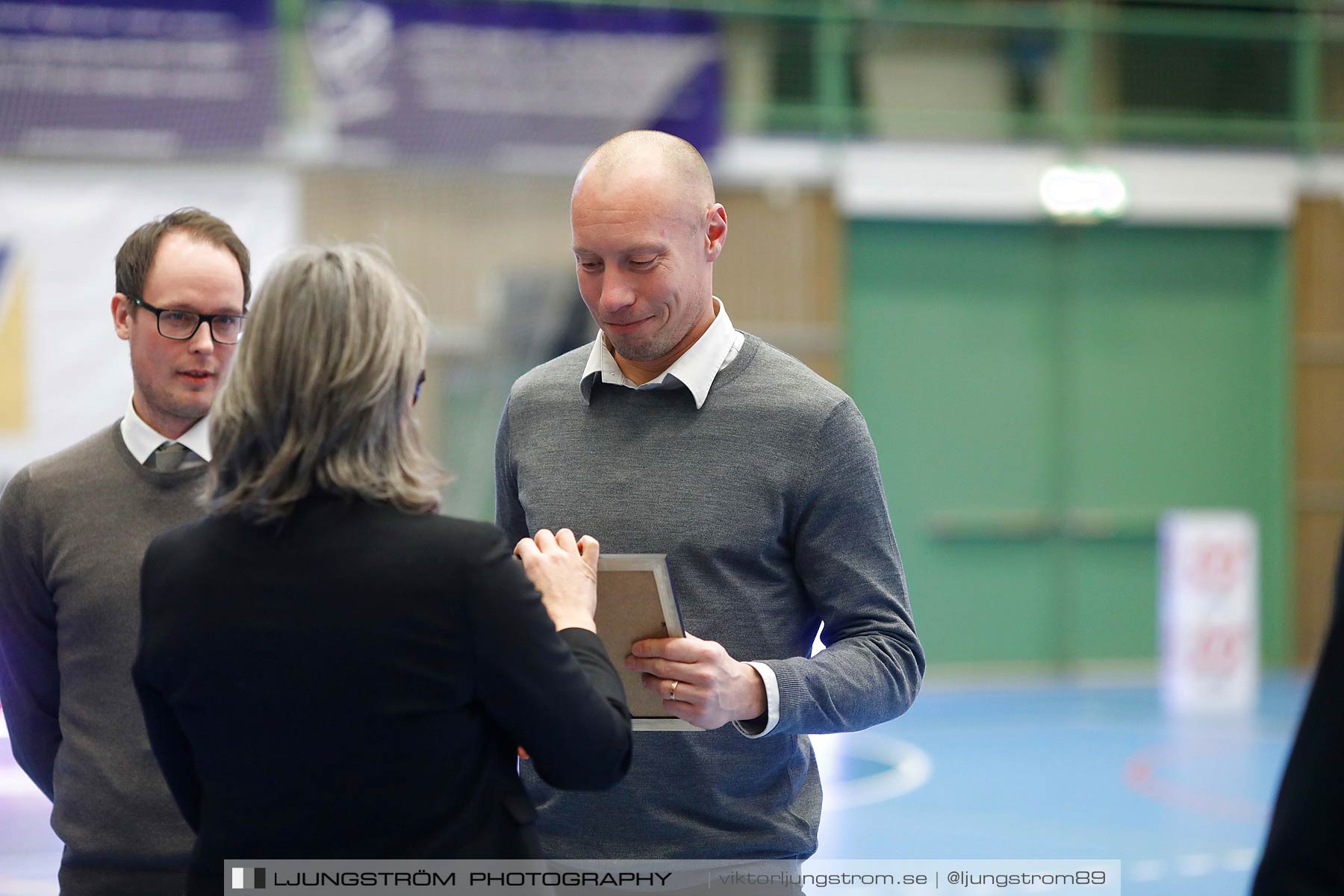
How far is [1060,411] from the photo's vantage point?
11422 mm

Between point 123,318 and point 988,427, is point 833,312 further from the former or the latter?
point 123,318

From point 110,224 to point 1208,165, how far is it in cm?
870

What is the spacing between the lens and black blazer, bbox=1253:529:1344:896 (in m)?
1.37

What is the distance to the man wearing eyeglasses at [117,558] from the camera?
7.30 feet

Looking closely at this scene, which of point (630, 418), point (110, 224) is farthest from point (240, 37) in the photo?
point (630, 418)

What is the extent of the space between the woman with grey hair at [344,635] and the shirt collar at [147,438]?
774mm

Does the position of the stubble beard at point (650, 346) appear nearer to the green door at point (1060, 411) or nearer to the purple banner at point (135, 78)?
the purple banner at point (135, 78)

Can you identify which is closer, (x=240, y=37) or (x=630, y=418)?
(x=630, y=418)

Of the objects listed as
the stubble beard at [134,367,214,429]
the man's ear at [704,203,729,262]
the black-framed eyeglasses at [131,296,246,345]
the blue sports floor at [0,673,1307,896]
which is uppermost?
the man's ear at [704,203,729,262]

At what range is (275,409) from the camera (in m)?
1.64

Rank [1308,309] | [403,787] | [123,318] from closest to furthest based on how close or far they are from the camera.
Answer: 1. [403,787]
2. [123,318]
3. [1308,309]

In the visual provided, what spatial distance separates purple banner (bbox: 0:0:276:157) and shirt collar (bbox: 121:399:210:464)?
771 cm
